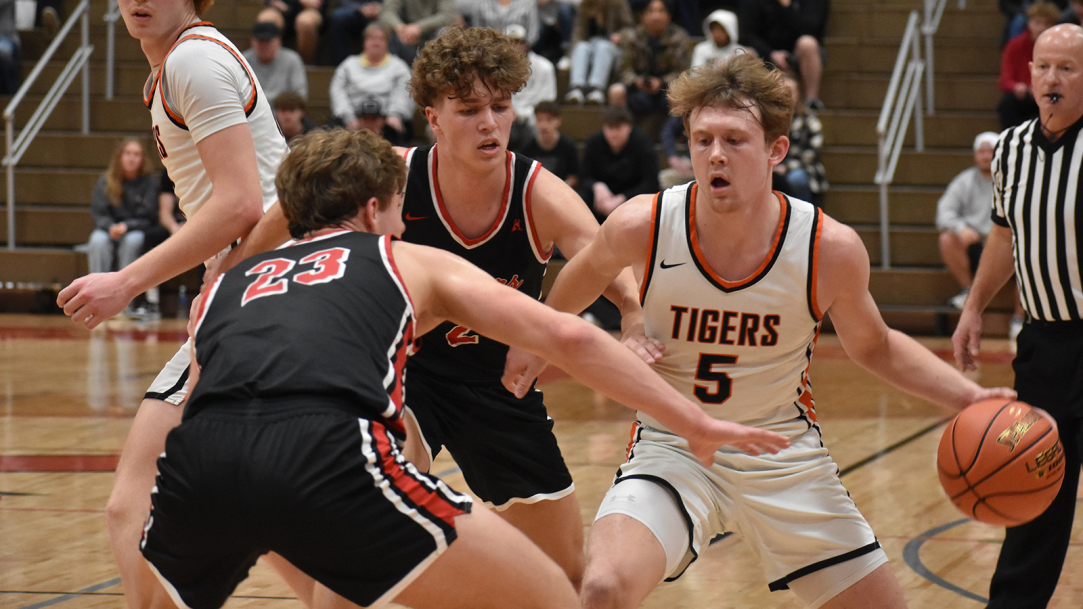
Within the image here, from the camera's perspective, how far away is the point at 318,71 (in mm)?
13812

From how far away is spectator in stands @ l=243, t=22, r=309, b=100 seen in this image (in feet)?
41.4

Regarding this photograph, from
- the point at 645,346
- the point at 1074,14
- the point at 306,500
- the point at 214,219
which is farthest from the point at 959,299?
the point at 306,500

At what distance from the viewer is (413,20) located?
1334cm

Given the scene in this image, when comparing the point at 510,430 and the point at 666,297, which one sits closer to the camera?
the point at 666,297

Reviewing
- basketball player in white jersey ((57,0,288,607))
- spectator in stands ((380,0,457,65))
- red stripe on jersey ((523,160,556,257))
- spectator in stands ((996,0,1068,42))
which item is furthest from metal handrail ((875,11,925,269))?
basketball player in white jersey ((57,0,288,607))

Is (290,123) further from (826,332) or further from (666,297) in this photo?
(666,297)

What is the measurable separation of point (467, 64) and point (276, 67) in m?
9.59

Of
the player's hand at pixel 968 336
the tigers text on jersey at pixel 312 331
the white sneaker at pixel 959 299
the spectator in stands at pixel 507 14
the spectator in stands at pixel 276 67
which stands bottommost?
the white sneaker at pixel 959 299

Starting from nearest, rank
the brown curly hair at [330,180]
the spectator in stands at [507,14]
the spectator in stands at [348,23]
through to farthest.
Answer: the brown curly hair at [330,180]
the spectator in stands at [507,14]
the spectator in stands at [348,23]

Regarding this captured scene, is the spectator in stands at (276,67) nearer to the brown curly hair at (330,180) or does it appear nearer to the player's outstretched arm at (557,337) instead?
the brown curly hair at (330,180)

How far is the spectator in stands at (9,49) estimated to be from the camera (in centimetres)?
1390

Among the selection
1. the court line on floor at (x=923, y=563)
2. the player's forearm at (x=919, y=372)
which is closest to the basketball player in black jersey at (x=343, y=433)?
the player's forearm at (x=919, y=372)

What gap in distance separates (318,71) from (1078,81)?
1107cm

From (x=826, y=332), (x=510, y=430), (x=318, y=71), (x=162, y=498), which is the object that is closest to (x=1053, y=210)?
(x=510, y=430)
